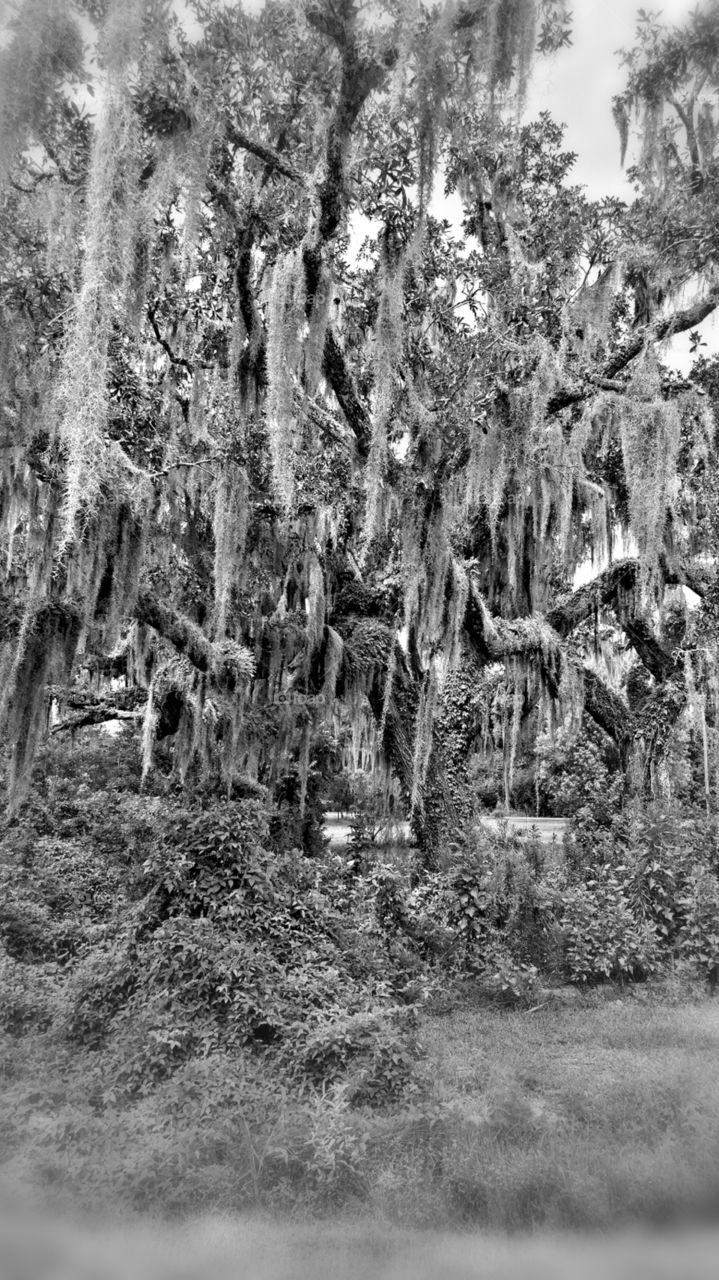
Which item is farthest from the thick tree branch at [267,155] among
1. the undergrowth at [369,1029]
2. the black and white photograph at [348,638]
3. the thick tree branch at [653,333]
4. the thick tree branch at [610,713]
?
the thick tree branch at [610,713]

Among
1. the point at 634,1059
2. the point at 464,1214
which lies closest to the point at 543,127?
the point at 634,1059

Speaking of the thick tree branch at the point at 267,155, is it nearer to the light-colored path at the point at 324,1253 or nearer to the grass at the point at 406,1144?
the grass at the point at 406,1144

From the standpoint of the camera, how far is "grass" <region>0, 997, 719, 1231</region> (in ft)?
10.3

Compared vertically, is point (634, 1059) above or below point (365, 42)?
below

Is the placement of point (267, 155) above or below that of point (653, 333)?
above

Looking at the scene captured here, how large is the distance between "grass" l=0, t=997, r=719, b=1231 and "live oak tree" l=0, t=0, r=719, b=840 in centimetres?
336

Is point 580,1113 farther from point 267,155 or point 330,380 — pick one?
point 267,155

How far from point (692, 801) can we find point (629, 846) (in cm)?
400

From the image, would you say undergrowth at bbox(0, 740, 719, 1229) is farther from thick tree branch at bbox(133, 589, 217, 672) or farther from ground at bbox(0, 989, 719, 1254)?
thick tree branch at bbox(133, 589, 217, 672)

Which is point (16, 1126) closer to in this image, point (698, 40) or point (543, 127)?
point (698, 40)

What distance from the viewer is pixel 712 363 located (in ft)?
30.3

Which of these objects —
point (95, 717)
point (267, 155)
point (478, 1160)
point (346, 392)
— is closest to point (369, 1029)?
point (478, 1160)

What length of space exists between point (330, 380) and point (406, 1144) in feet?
21.6

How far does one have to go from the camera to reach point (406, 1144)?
3.71m
